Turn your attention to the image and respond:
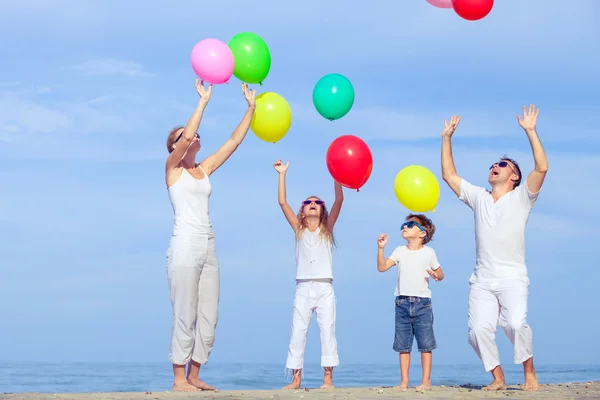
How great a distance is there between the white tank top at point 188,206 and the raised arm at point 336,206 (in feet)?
4.66

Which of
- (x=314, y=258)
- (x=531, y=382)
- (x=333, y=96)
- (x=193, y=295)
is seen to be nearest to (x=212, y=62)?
(x=333, y=96)

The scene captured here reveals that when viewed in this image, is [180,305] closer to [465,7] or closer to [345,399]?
[345,399]

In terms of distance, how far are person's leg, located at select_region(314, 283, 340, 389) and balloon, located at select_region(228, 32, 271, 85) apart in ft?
7.20

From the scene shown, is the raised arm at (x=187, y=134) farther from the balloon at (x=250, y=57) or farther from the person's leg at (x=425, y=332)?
the person's leg at (x=425, y=332)

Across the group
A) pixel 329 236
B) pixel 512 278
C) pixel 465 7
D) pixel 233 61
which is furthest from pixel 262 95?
pixel 512 278

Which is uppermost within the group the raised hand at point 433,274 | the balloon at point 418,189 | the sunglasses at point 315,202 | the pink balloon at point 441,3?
the pink balloon at point 441,3

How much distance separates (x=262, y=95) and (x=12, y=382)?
1380 centimetres

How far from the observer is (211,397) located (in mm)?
6527

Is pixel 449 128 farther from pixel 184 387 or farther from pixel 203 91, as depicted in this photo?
pixel 184 387

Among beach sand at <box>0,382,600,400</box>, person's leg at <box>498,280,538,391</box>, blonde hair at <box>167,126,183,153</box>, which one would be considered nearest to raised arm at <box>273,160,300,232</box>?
blonde hair at <box>167,126,183,153</box>

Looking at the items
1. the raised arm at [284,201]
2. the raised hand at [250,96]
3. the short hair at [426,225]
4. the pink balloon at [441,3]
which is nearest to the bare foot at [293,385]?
the raised arm at [284,201]

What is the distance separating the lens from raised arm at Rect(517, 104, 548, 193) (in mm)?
7332

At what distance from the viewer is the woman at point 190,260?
7.15 metres

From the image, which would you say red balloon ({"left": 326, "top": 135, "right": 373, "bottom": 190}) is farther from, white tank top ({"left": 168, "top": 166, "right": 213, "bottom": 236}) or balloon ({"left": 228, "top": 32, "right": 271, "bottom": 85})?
white tank top ({"left": 168, "top": 166, "right": 213, "bottom": 236})
